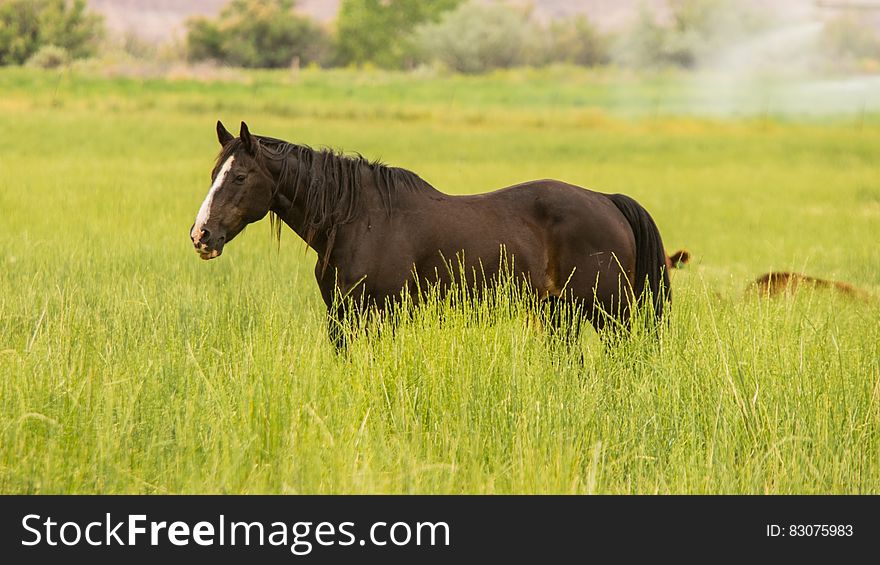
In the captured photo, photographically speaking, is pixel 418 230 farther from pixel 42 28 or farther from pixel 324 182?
pixel 42 28

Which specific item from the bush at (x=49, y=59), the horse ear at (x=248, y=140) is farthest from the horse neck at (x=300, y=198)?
the bush at (x=49, y=59)

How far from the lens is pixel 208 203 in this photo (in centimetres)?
636

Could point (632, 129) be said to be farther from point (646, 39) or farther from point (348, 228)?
point (646, 39)

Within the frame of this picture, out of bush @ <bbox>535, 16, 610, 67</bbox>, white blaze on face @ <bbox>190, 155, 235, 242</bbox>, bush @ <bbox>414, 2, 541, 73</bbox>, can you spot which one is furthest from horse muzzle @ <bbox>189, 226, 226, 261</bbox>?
bush @ <bbox>535, 16, 610, 67</bbox>

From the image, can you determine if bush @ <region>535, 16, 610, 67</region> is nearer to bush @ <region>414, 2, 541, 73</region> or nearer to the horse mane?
bush @ <region>414, 2, 541, 73</region>

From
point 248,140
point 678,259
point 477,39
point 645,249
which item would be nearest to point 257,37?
point 477,39

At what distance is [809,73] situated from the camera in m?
72.1

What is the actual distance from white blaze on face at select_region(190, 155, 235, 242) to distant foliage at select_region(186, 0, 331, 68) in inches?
2931

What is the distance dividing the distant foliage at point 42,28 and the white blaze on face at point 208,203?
2380 inches

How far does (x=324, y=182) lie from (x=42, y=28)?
2543 inches

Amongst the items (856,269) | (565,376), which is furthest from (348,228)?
(856,269)

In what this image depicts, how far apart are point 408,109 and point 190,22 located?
53.2 meters

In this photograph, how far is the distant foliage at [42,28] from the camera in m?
62.8

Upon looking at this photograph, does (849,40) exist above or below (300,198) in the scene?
above
